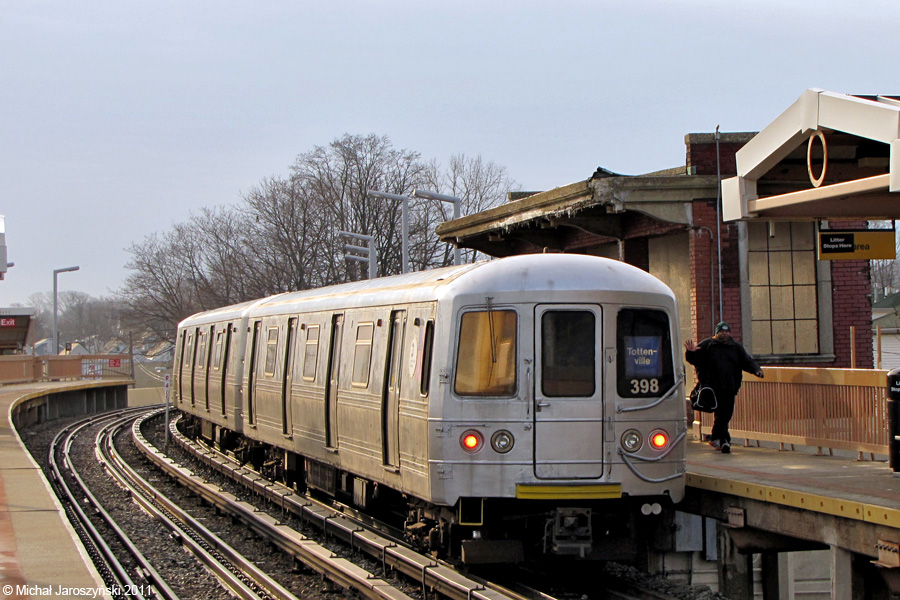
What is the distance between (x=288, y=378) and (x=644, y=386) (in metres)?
6.65

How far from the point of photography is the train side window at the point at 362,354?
37.1 feet

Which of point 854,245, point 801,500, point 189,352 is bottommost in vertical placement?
point 801,500

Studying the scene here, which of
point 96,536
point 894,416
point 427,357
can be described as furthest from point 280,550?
point 894,416

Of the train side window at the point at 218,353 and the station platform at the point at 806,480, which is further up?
the train side window at the point at 218,353

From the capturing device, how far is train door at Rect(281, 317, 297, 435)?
14.6 m

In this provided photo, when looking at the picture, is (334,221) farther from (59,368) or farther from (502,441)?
(502,441)

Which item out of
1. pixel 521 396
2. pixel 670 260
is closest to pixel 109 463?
pixel 670 260

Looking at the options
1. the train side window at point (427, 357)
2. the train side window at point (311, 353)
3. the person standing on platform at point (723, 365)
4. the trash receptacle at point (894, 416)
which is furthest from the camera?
the train side window at point (311, 353)

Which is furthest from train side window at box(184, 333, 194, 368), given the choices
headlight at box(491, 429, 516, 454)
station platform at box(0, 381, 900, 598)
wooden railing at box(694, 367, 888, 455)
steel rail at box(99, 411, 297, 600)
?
headlight at box(491, 429, 516, 454)

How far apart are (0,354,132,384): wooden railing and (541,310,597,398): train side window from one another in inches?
1700

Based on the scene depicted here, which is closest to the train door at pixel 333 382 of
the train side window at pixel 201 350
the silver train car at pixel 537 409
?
the silver train car at pixel 537 409

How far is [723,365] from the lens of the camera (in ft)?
38.5

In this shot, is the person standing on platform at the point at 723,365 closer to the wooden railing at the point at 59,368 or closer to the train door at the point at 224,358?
the train door at the point at 224,358

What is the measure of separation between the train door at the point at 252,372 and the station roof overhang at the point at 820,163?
29.8ft
